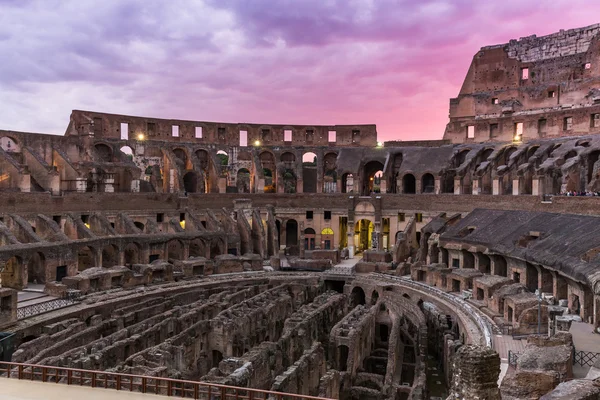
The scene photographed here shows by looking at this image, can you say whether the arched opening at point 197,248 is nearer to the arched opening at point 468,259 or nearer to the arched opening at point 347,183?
the arched opening at point 347,183

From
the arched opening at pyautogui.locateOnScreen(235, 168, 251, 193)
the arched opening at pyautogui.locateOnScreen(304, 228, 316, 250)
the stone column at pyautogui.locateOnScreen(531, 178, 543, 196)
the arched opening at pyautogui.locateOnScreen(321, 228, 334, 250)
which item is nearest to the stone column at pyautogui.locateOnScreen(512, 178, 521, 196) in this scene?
the stone column at pyautogui.locateOnScreen(531, 178, 543, 196)

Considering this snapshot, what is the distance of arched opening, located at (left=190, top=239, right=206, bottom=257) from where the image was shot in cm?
3996

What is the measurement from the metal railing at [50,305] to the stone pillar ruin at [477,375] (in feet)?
70.0

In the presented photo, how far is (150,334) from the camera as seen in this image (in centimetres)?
2269

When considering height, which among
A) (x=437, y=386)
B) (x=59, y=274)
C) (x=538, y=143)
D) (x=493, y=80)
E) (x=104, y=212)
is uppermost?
(x=493, y=80)

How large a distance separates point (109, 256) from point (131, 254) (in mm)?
1980

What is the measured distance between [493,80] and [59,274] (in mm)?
45650

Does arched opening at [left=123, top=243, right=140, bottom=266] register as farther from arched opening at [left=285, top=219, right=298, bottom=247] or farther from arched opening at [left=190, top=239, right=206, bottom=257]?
arched opening at [left=285, top=219, right=298, bottom=247]

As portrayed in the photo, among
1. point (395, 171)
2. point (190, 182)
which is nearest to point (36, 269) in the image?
point (190, 182)

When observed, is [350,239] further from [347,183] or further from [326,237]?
[347,183]

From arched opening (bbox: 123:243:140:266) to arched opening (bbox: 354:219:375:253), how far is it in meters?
21.9

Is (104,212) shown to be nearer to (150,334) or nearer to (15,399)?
(150,334)

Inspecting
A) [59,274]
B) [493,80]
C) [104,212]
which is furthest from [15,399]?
[493,80]

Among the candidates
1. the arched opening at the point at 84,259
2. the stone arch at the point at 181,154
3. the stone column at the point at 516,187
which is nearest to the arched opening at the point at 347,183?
the stone column at the point at 516,187
